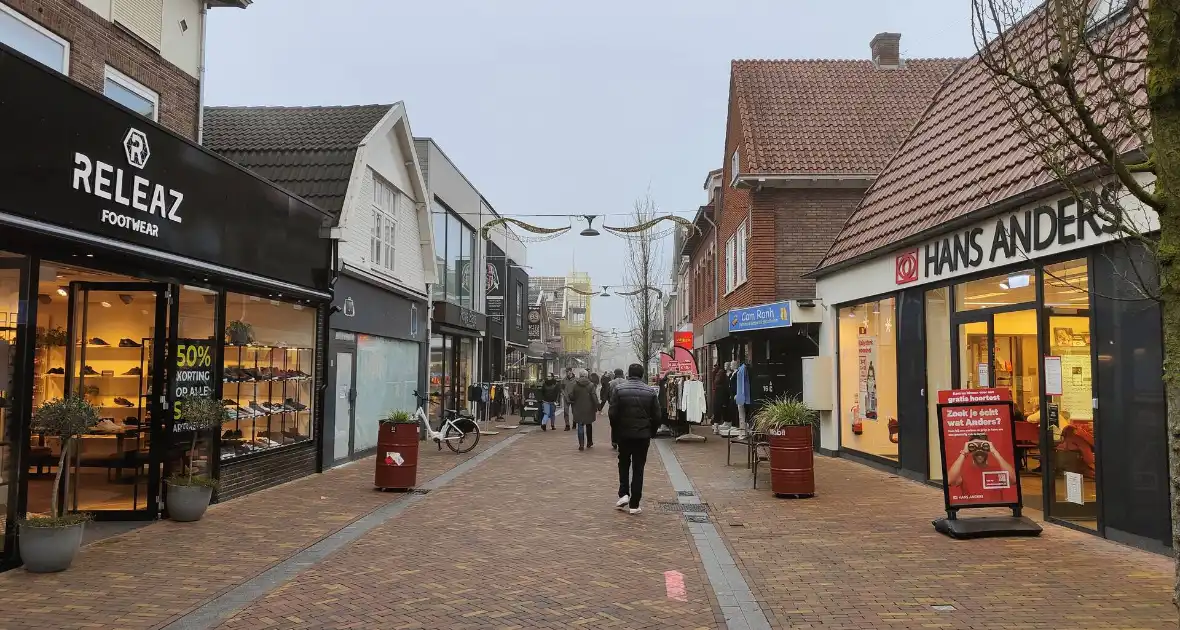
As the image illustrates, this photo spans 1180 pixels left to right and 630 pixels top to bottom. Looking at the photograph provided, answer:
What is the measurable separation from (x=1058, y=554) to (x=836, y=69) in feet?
58.5

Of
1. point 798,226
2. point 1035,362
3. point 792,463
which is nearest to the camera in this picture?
point 1035,362

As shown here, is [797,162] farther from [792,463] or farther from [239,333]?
[239,333]

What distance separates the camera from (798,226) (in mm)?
19094

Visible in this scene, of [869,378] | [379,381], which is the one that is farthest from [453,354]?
[869,378]

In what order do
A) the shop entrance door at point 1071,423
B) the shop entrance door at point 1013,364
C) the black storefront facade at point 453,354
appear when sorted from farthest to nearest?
1. the black storefront facade at point 453,354
2. the shop entrance door at point 1013,364
3. the shop entrance door at point 1071,423

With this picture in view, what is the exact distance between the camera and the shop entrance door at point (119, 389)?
8641 mm

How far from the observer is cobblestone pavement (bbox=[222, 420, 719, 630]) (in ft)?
18.1

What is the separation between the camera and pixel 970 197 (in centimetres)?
1047

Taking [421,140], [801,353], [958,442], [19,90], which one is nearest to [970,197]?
[958,442]

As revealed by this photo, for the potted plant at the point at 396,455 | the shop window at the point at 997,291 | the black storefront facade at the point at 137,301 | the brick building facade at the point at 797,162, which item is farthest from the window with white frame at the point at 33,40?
the brick building facade at the point at 797,162

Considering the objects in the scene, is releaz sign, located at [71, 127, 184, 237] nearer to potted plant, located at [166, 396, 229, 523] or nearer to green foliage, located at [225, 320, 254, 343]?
potted plant, located at [166, 396, 229, 523]

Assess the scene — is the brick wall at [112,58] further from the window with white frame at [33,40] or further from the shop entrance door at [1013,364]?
the shop entrance door at [1013,364]

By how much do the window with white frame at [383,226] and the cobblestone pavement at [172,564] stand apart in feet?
20.4

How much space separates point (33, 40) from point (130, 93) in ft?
6.28
